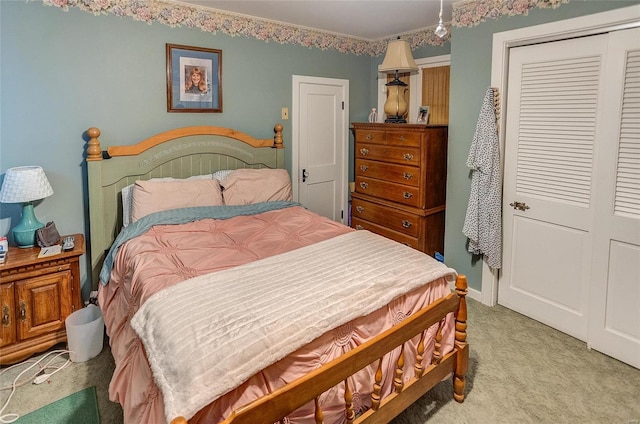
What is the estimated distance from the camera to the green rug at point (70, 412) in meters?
2.08

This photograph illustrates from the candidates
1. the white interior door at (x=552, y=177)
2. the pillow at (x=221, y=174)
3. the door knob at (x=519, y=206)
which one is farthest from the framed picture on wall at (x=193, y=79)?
the door knob at (x=519, y=206)

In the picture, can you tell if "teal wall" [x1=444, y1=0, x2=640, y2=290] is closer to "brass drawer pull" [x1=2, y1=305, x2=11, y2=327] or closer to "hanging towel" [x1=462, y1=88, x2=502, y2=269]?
"hanging towel" [x1=462, y1=88, x2=502, y2=269]

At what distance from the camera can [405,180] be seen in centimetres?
380

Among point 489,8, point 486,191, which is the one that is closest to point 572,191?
point 486,191

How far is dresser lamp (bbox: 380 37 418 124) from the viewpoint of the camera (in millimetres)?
3975

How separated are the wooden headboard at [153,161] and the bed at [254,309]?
0.02 metres

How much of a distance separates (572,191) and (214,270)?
2.40m

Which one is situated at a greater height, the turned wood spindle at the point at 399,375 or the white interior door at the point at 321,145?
the white interior door at the point at 321,145

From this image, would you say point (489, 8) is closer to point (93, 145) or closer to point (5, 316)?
point (93, 145)

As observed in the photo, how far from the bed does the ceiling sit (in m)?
1.57

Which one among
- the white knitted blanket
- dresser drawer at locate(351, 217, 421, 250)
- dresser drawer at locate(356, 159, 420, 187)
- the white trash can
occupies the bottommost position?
the white trash can

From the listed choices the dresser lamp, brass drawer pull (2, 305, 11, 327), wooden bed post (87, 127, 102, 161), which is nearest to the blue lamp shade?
wooden bed post (87, 127, 102, 161)

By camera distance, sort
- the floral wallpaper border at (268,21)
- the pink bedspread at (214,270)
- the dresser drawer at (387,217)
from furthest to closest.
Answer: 1. the dresser drawer at (387,217)
2. the floral wallpaper border at (268,21)
3. the pink bedspread at (214,270)

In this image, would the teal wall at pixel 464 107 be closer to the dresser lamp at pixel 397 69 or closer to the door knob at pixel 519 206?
the door knob at pixel 519 206
